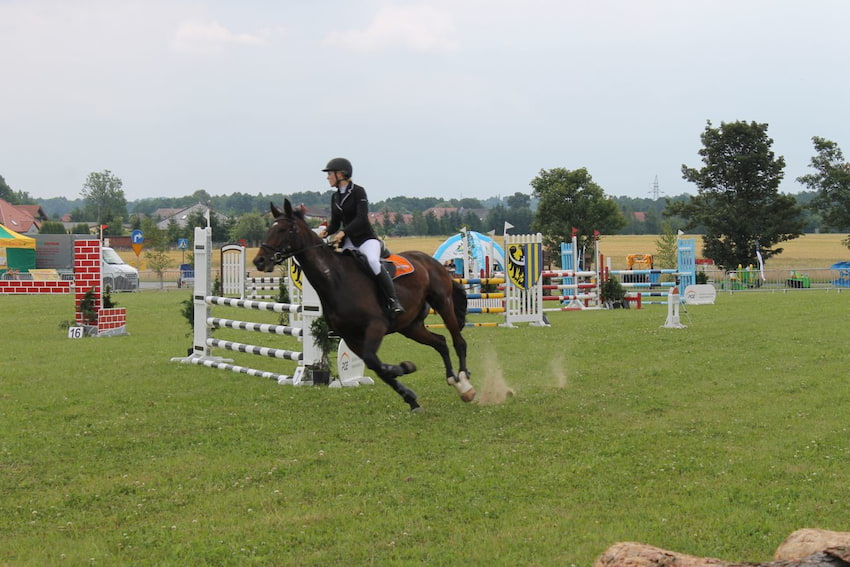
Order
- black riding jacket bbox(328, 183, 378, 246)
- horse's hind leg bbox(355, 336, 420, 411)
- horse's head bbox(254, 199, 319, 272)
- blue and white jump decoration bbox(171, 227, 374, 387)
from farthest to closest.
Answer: blue and white jump decoration bbox(171, 227, 374, 387), black riding jacket bbox(328, 183, 378, 246), horse's hind leg bbox(355, 336, 420, 411), horse's head bbox(254, 199, 319, 272)

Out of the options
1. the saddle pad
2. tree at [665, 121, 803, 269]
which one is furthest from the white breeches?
tree at [665, 121, 803, 269]

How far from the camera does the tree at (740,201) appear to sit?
4859 cm

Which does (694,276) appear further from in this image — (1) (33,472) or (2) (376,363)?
(1) (33,472)

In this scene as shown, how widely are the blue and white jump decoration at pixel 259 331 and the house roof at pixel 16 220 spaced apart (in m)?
77.2

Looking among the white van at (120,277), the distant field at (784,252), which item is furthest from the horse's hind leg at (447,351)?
the distant field at (784,252)

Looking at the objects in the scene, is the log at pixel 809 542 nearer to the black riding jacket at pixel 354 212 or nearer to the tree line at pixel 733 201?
the black riding jacket at pixel 354 212

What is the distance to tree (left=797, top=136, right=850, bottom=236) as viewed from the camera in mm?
50188

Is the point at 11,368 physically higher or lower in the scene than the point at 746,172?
lower

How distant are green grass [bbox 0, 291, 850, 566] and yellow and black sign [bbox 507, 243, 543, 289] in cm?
699

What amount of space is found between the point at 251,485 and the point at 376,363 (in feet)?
8.85

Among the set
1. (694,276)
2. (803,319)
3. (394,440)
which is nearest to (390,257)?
(394,440)

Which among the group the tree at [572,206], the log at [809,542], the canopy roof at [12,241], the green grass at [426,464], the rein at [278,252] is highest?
the tree at [572,206]

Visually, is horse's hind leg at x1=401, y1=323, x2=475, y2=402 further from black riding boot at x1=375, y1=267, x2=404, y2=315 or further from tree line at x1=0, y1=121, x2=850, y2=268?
tree line at x1=0, y1=121, x2=850, y2=268

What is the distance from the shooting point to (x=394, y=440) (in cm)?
753
